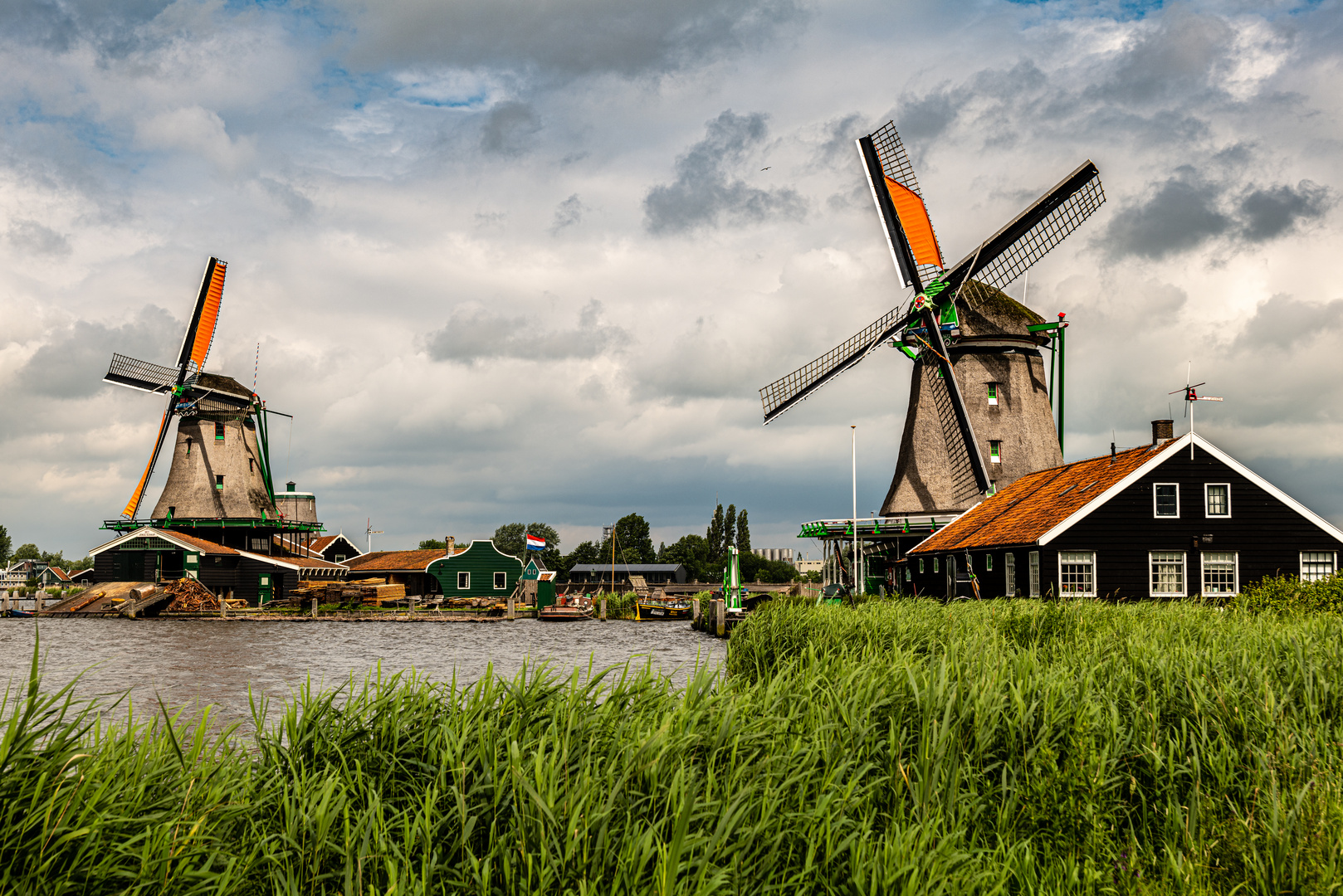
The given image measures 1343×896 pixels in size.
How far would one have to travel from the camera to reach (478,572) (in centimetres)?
6194

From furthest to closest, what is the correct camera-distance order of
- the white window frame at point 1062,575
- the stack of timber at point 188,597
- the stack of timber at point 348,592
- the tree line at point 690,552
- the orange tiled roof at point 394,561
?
the tree line at point 690,552 < the orange tiled roof at point 394,561 < the stack of timber at point 348,592 < the stack of timber at point 188,597 < the white window frame at point 1062,575

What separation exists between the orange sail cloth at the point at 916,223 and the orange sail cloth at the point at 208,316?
42007 millimetres

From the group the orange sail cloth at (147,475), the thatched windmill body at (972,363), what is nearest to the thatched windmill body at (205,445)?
the orange sail cloth at (147,475)

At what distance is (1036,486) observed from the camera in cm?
3412

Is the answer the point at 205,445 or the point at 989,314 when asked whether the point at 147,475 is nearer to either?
the point at 205,445

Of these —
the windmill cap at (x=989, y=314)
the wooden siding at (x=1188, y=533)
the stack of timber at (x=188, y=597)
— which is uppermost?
the windmill cap at (x=989, y=314)

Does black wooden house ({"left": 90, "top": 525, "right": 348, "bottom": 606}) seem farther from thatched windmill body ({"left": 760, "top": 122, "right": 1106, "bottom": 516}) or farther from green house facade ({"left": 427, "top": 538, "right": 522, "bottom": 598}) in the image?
thatched windmill body ({"left": 760, "top": 122, "right": 1106, "bottom": 516})

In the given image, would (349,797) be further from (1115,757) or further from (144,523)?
(144,523)

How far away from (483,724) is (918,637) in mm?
8600

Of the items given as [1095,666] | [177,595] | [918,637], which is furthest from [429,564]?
[1095,666]

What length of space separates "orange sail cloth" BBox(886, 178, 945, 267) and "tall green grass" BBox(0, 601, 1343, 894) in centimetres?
3241

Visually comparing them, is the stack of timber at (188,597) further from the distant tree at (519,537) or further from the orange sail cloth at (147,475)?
the distant tree at (519,537)

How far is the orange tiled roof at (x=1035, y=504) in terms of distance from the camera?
1110 inches

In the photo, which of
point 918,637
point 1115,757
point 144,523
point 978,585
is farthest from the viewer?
point 144,523
